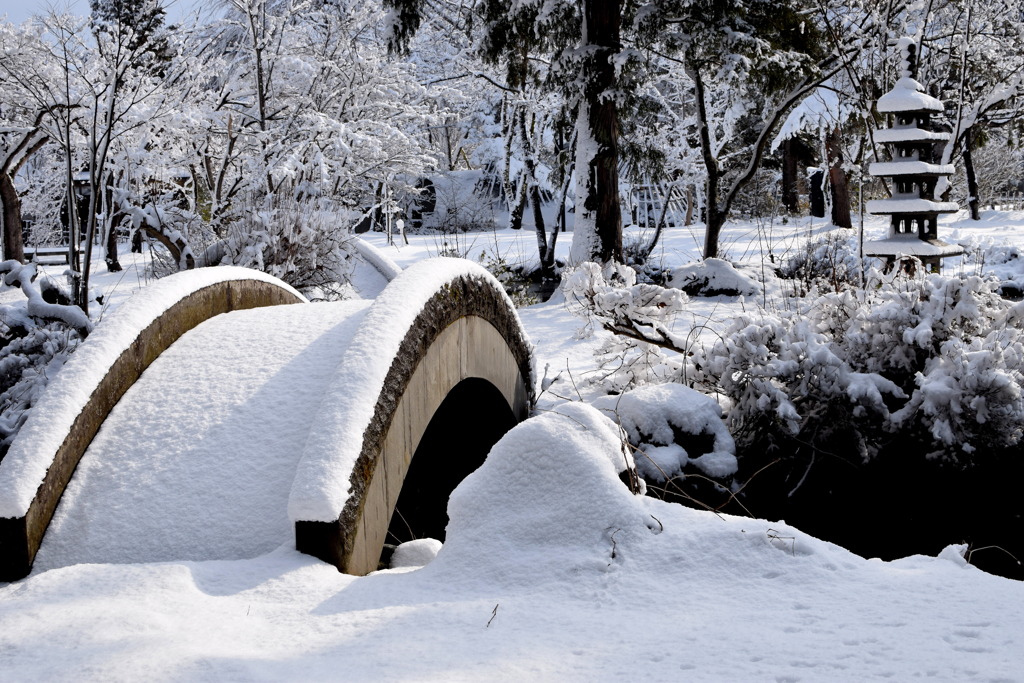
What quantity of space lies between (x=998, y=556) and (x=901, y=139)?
5.69 m

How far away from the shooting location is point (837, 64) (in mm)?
13320

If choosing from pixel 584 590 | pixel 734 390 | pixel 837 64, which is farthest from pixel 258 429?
pixel 837 64

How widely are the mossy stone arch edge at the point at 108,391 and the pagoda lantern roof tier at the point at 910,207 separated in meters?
6.84

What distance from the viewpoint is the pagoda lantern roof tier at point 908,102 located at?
8.98m

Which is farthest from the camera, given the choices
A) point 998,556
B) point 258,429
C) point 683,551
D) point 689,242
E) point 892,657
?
point 689,242

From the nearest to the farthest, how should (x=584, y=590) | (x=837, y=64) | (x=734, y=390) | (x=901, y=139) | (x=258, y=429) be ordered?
(x=584, y=590)
(x=258, y=429)
(x=734, y=390)
(x=901, y=139)
(x=837, y=64)

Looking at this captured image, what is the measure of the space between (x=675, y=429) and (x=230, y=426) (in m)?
2.93

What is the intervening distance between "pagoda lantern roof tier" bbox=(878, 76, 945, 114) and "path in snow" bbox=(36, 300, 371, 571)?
23.4 ft

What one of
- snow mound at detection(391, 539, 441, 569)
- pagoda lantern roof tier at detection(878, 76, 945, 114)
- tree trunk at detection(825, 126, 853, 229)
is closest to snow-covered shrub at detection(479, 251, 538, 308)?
pagoda lantern roof tier at detection(878, 76, 945, 114)

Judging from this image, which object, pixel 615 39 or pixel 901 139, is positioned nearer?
pixel 901 139

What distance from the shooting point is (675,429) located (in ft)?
18.0

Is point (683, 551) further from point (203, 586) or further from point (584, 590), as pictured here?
point (203, 586)

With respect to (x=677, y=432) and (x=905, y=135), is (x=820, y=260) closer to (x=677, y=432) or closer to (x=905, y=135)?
(x=905, y=135)

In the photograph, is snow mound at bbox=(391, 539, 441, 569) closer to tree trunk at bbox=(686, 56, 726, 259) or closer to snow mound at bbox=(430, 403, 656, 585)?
snow mound at bbox=(430, 403, 656, 585)
